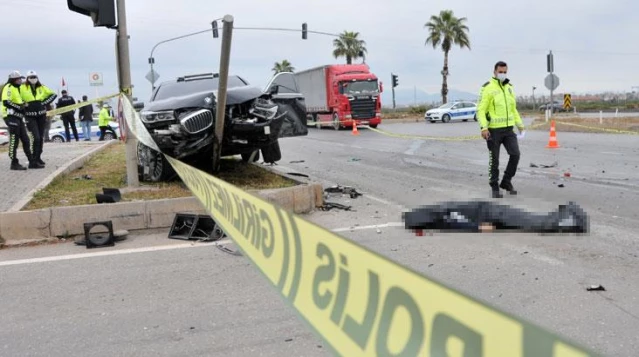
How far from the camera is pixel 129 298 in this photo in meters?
4.46

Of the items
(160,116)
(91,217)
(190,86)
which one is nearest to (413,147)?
(190,86)

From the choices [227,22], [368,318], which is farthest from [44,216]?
[368,318]

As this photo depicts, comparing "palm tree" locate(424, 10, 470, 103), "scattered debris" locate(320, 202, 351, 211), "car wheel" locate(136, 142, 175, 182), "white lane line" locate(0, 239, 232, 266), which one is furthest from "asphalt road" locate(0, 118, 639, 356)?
"palm tree" locate(424, 10, 470, 103)

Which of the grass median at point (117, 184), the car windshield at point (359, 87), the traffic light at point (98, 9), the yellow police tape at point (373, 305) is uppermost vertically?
the car windshield at point (359, 87)

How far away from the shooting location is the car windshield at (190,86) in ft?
29.7

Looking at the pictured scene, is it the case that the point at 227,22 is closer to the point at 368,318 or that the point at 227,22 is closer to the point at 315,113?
the point at 368,318

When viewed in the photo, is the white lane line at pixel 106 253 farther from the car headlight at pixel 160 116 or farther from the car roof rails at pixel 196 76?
the car roof rails at pixel 196 76

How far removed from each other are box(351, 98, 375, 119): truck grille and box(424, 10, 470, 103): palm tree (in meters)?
27.7

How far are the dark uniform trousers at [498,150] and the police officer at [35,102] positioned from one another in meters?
7.43

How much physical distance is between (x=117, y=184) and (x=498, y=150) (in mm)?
5681

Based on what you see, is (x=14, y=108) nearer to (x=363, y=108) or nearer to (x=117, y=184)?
(x=117, y=184)

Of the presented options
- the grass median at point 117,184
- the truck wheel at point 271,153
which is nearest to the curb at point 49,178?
the grass median at point 117,184

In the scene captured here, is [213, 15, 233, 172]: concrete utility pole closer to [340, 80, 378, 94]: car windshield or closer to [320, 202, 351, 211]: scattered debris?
[320, 202, 351, 211]: scattered debris

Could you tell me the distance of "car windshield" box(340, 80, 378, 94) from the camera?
104 ft
